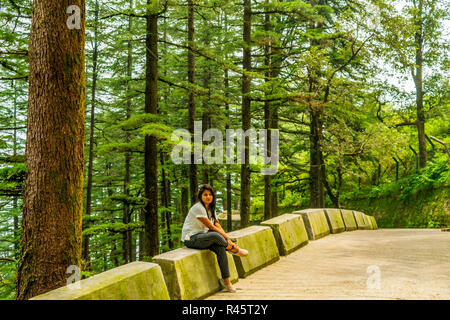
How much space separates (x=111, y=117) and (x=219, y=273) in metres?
17.8

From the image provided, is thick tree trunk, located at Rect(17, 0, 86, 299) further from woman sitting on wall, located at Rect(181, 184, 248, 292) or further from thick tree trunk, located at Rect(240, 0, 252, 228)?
thick tree trunk, located at Rect(240, 0, 252, 228)

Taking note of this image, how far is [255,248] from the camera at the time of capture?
6621mm

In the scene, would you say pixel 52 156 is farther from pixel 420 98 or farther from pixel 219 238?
pixel 420 98

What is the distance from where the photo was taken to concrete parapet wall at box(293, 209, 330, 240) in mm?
10703

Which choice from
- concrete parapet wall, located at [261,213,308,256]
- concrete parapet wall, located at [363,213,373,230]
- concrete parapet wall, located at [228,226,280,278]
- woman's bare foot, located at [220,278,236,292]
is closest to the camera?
woman's bare foot, located at [220,278,236,292]

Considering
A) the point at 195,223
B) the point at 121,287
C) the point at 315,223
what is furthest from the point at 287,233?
the point at 121,287

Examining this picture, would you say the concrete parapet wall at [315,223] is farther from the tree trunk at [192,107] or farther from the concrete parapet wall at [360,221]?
the tree trunk at [192,107]

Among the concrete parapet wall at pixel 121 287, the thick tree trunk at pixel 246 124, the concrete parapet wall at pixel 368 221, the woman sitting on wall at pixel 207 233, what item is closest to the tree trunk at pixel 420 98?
the concrete parapet wall at pixel 368 221

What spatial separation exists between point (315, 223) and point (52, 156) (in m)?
9.02

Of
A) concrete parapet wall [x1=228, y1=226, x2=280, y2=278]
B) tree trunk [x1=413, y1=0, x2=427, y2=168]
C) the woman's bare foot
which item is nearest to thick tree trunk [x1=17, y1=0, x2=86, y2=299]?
the woman's bare foot

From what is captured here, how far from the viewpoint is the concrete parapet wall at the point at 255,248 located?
238 inches

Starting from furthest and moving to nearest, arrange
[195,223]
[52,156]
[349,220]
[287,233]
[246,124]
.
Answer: [349,220], [246,124], [287,233], [195,223], [52,156]

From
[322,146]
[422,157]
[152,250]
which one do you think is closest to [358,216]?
[322,146]

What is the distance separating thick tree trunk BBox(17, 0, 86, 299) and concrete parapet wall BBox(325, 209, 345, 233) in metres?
10.4
